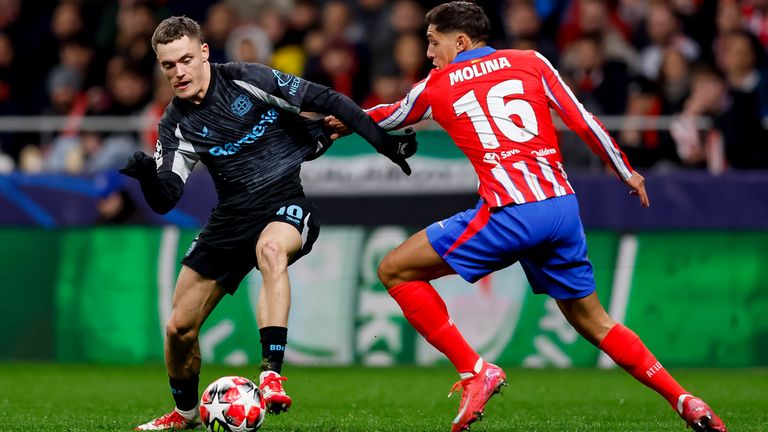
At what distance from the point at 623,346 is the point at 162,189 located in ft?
8.44

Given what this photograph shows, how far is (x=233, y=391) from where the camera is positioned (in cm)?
657

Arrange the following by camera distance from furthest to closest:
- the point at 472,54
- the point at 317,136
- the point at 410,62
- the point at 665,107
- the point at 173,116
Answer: the point at 410,62
the point at 665,107
the point at 317,136
the point at 173,116
the point at 472,54

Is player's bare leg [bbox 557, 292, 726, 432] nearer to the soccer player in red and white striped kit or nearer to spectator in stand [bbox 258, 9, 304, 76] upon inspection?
the soccer player in red and white striped kit

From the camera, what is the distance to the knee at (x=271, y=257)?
277 inches

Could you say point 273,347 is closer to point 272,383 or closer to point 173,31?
point 272,383

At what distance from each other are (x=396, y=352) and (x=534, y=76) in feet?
19.1

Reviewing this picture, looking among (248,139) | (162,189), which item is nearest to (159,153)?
(162,189)

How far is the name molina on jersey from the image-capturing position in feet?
22.4

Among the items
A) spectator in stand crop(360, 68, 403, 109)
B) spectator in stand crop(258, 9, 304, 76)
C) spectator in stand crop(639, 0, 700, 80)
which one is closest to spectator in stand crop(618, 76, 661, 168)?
spectator in stand crop(639, 0, 700, 80)

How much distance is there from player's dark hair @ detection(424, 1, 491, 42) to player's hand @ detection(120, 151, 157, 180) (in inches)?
65.0

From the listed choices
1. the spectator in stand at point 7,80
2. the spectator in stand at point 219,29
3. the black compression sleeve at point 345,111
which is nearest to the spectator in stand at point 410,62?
the spectator in stand at point 219,29

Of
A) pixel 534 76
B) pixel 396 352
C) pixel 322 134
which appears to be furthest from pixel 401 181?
pixel 534 76

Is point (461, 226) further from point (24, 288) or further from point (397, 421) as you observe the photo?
point (24, 288)

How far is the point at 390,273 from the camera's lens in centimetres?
698
